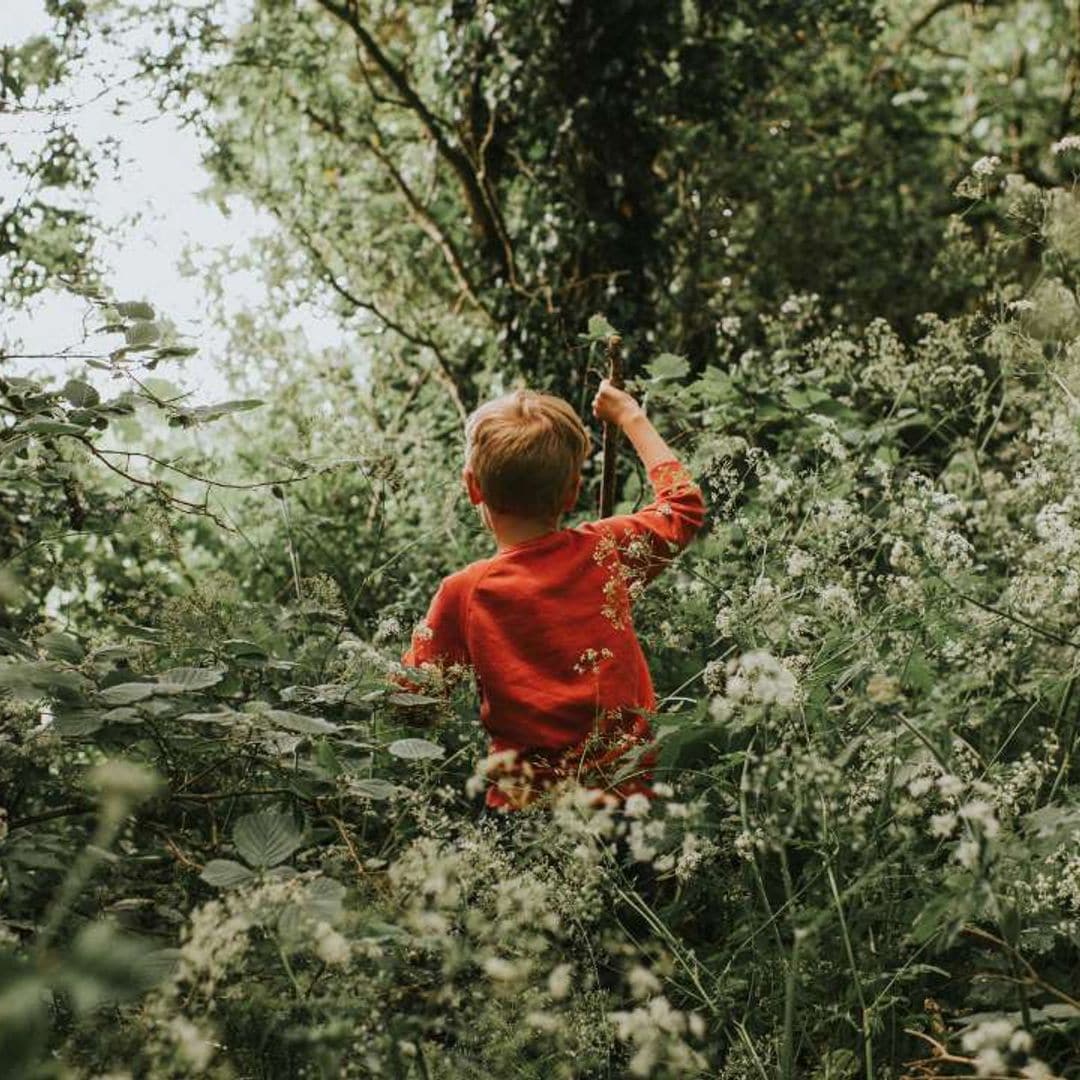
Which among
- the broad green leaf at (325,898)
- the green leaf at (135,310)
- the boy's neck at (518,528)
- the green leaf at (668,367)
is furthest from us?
the green leaf at (668,367)

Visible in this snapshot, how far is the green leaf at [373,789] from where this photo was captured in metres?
1.85

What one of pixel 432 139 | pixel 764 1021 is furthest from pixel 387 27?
pixel 764 1021

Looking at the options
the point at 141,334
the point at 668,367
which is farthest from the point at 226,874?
the point at 668,367

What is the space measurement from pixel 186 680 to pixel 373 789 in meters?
0.35

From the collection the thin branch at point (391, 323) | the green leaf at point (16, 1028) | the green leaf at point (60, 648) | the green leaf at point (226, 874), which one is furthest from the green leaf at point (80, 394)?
the thin branch at point (391, 323)

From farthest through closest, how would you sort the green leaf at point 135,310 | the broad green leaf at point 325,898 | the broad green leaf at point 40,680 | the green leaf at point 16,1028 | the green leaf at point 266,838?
the green leaf at point 135,310, the broad green leaf at point 40,680, the green leaf at point 266,838, the broad green leaf at point 325,898, the green leaf at point 16,1028

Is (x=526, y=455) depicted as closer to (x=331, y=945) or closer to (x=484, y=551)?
(x=331, y=945)

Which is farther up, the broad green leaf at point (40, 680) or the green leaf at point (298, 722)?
the broad green leaf at point (40, 680)

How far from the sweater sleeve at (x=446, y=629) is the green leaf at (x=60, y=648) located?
0.67m

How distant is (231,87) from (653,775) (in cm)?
410

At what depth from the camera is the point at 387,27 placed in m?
5.82

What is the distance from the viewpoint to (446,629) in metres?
2.48

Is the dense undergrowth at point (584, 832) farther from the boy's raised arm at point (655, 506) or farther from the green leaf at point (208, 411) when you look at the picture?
the boy's raised arm at point (655, 506)

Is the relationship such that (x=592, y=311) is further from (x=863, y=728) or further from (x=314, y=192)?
(x=863, y=728)
